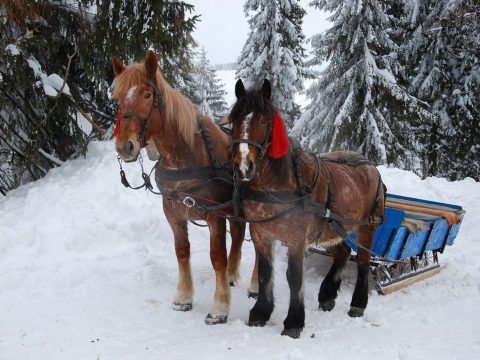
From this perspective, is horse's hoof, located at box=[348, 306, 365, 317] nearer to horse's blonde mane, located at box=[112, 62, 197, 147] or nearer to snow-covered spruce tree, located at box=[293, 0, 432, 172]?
horse's blonde mane, located at box=[112, 62, 197, 147]

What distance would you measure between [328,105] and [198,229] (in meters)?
8.48

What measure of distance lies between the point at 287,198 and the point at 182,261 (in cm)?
156

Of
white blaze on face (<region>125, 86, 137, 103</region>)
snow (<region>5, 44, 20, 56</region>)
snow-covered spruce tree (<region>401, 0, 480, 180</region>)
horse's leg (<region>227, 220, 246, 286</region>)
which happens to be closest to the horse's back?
horse's leg (<region>227, 220, 246, 286</region>)

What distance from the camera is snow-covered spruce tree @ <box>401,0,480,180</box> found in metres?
14.1

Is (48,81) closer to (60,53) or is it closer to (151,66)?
(60,53)

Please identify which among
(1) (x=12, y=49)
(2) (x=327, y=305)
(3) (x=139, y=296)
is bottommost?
(3) (x=139, y=296)

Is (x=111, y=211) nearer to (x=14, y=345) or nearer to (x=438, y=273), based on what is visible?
(x=14, y=345)

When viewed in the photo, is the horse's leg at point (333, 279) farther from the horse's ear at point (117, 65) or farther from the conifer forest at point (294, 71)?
the horse's ear at point (117, 65)

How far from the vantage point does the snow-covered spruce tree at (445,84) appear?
46.2ft

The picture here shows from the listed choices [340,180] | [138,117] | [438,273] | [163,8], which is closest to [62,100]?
[163,8]

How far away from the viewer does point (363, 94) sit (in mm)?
12922

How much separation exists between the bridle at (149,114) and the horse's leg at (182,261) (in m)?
0.94

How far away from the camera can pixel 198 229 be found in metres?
7.01

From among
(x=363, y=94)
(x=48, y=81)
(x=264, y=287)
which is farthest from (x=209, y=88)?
(x=264, y=287)
